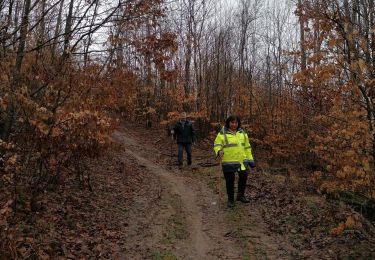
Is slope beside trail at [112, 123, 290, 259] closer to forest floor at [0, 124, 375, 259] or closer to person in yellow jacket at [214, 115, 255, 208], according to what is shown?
forest floor at [0, 124, 375, 259]

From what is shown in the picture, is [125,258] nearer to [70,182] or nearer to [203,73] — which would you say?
[70,182]

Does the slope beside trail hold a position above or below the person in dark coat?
below

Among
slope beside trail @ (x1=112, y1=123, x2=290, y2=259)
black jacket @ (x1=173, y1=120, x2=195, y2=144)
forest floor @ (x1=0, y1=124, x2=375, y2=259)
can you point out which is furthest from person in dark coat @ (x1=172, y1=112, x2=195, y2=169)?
forest floor @ (x1=0, y1=124, x2=375, y2=259)

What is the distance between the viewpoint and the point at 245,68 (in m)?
20.8

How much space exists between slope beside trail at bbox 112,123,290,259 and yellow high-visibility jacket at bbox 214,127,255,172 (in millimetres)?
1027

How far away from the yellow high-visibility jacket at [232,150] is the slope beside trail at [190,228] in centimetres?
103

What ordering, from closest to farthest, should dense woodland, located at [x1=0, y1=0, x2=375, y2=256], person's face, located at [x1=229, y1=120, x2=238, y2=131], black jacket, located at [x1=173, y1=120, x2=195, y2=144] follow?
dense woodland, located at [x1=0, y1=0, x2=375, y2=256] < person's face, located at [x1=229, y1=120, x2=238, y2=131] < black jacket, located at [x1=173, y1=120, x2=195, y2=144]

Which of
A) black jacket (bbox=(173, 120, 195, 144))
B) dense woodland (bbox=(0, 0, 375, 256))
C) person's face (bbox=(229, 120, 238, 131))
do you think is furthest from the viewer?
black jacket (bbox=(173, 120, 195, 144))

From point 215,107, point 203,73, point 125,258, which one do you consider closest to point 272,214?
point 125,258

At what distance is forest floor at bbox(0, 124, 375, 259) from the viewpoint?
634 cm

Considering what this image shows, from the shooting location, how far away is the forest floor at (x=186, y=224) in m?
6.34

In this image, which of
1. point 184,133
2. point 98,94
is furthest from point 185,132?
point 98,94

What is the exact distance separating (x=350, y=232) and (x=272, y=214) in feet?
6.33

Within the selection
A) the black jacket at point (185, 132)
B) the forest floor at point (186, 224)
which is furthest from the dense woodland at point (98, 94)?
the black jacket at point (185, 132)
